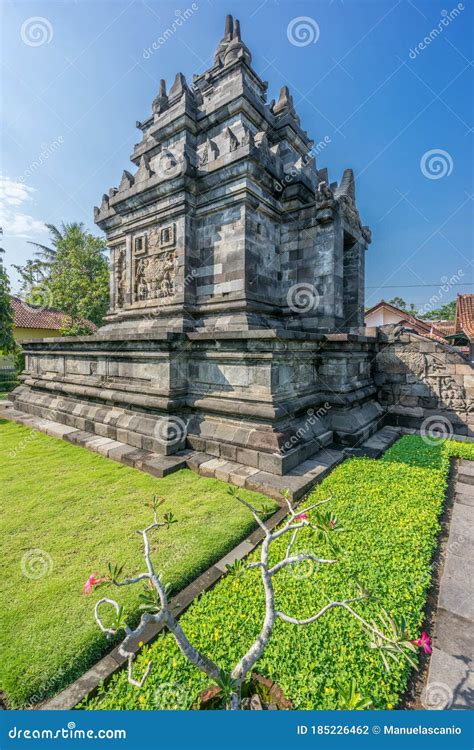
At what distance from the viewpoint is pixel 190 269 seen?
6.88 m

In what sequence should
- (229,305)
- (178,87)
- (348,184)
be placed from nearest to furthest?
(229,305), (348,184), (178,87)

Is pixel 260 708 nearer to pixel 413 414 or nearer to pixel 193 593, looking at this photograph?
pixel 193 593

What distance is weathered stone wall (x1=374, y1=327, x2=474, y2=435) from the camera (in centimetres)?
723

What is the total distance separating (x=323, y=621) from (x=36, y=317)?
29097mm

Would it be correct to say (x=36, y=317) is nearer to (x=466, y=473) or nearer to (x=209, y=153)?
(x=209, y=153)

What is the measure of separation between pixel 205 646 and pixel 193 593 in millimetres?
490

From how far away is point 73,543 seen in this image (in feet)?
10.5

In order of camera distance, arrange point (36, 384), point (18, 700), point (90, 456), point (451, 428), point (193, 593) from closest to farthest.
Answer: point (18, 700) < point (193, 593) < point (90, 456) < point (451, 428) < point (36, 384)

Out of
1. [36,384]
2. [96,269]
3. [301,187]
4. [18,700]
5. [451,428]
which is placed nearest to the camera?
[18,700]

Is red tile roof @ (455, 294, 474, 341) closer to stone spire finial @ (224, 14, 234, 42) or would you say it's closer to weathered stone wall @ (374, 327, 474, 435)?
weathered stone wall @ (374, 327, 474, 435)

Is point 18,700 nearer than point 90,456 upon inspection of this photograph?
Yes

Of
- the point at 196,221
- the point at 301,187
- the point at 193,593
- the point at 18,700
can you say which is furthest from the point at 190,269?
the point at 18,700

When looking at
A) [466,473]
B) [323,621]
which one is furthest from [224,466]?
[466,473]

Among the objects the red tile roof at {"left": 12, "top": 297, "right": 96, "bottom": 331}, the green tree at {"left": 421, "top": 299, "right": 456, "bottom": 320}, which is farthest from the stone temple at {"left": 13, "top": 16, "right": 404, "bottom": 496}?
the green tree at {"left": 421, "top": 299, "right": 456, "bottom": 320}
